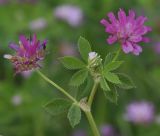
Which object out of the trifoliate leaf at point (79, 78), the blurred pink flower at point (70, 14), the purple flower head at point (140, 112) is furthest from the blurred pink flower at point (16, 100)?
the trifoliate leaf at point (79, 78)

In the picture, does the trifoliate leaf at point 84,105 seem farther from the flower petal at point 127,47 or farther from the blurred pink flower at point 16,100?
the blurred pink flower at point 16,100

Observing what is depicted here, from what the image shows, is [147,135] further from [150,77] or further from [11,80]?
[11,80]

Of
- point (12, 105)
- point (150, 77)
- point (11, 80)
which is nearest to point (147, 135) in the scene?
point (150, 77)

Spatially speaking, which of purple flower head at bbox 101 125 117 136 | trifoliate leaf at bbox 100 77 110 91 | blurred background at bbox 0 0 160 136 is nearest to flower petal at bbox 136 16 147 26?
trifoliate leaf at bbox 100 77 110 91

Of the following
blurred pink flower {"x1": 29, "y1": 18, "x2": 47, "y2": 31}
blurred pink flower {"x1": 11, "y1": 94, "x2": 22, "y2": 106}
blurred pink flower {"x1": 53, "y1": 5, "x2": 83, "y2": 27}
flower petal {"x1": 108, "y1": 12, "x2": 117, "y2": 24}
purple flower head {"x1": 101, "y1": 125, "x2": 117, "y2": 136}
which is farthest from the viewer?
blurred pink flower {"x1": 53, "y1": 5, "x2": 83, "y2": 27}

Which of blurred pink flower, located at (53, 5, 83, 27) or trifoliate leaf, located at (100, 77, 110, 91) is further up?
blurred pink flower, located at (53, 5, 83, 27)

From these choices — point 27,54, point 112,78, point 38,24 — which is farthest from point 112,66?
point 38,24

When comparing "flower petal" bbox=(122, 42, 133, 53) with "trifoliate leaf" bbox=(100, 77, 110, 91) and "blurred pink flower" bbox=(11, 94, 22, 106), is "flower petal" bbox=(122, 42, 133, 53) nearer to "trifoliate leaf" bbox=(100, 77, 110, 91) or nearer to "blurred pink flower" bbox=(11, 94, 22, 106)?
"trifoliate leaf" bbox=(100, 77, 110, 91)
